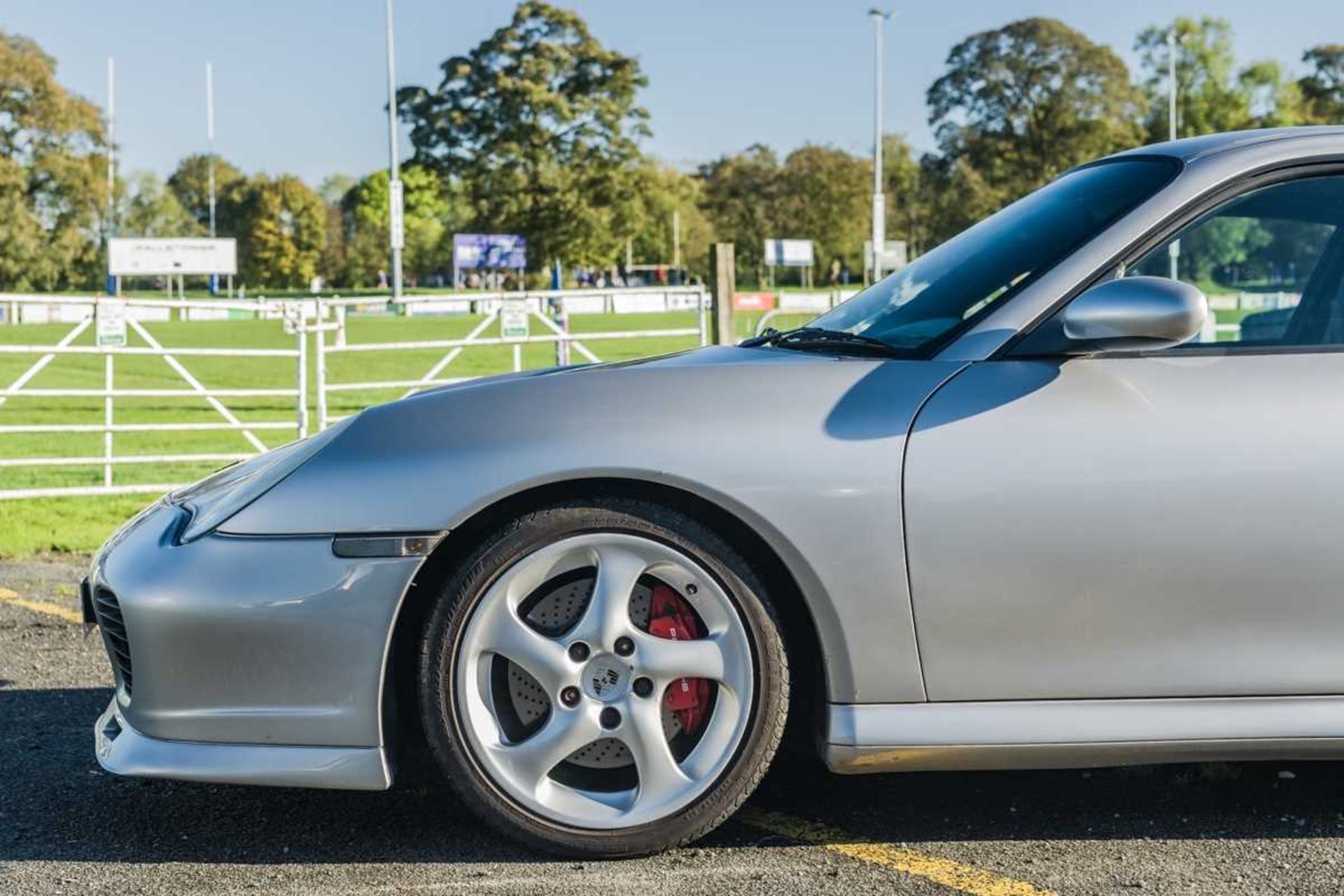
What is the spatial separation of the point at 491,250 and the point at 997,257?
6647cm

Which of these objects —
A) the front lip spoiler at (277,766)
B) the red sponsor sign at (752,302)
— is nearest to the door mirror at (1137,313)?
the front lip spoiler at (277,766)

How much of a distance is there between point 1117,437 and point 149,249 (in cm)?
7043

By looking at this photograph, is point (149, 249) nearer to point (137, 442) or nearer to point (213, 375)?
point (213, 375)

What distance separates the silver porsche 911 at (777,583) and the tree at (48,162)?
2806 inches

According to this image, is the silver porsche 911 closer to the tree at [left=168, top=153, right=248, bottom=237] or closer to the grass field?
the grass field

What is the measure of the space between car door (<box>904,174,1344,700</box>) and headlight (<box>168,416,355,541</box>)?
1.20 m

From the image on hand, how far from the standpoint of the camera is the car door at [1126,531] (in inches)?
111

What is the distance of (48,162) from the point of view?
70.4m

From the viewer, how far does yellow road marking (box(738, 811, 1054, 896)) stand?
2.78 m

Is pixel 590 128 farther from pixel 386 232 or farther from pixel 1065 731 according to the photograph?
pixel 1065 731

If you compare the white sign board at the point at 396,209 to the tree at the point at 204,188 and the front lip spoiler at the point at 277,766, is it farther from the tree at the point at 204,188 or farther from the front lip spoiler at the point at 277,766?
the tree at the point at 204,188

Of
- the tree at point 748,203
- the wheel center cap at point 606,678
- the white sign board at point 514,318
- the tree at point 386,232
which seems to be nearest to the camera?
the wheel center cap at point 606,678

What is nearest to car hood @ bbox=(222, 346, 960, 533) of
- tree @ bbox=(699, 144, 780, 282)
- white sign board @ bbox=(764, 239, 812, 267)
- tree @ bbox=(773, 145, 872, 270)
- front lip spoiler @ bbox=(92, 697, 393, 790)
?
front lip spoiler @ bbox=(92, 697, 393, 790)

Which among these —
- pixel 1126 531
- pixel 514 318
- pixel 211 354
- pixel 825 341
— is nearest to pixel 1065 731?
pixel 1126 531
